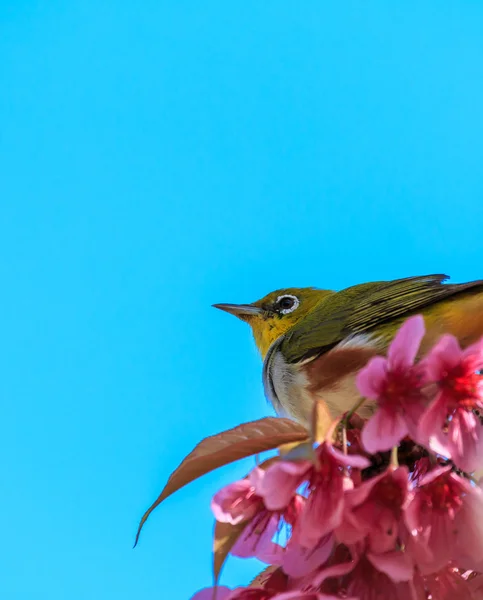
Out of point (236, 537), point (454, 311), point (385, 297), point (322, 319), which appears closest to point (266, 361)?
point (322, 319)

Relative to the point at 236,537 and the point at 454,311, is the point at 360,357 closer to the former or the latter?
the point at 454,311

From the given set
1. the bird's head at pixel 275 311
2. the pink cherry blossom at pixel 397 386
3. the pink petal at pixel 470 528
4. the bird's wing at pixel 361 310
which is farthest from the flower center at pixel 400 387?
the bird's head at pixel 275 311

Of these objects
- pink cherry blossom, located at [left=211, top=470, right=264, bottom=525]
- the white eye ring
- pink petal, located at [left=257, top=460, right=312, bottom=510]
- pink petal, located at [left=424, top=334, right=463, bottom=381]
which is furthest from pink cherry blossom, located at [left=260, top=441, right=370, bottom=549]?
the white eye ring

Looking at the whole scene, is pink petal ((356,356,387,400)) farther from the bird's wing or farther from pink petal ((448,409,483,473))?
the bird's wing

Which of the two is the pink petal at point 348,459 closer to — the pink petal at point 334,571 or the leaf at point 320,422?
the leaf at point 320,422

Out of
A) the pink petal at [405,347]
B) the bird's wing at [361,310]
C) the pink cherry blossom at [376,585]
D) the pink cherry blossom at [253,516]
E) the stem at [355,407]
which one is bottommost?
the pink cherry blossom at [376,585]

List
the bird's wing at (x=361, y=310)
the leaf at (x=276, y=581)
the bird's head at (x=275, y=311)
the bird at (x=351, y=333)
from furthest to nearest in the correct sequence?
the bird's head at (x=275, y=311) < the bird's wing at (x=361, y=310) < the bird at (x=351, y=333) < the leaf at (x=276, y=581)
